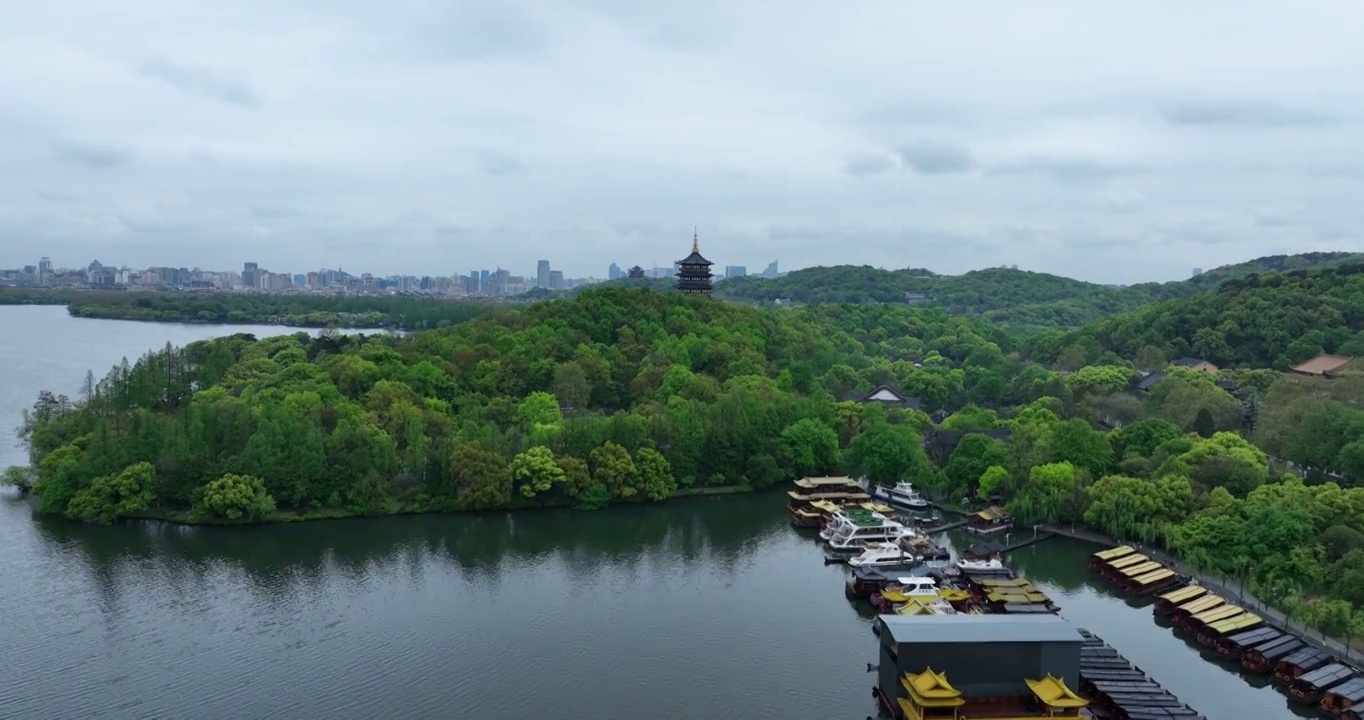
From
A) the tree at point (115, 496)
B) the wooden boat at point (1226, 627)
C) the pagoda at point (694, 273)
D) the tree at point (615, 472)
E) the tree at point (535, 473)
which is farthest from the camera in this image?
the pagoda at point (694, 273)

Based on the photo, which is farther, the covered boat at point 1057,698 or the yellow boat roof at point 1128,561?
the yellow boat roof at point 1128,561

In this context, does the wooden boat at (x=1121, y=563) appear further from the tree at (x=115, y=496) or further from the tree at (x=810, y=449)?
the tree at (x=115, y=496)

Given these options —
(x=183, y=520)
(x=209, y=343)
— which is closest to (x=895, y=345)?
(x=209, y=343)

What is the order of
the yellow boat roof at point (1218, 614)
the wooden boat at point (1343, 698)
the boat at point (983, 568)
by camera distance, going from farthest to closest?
the boat at point (983, 568)
the yellow boat roof at point (1218, 614)
the wooden boat at point (1343, 698)

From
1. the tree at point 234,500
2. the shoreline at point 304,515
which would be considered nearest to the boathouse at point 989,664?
the shoreline at point 304,515

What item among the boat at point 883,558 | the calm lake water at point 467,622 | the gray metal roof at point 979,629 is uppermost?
the gray metal roof at point 979,629

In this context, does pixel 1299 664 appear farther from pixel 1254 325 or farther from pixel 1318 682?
pixel 1254 325

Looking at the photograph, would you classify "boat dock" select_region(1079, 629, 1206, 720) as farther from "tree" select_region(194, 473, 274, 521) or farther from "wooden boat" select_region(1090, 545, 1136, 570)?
"tree" select_region(194, 473, 274, 521)

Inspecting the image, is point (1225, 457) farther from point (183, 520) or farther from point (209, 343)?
point (209, 343)
